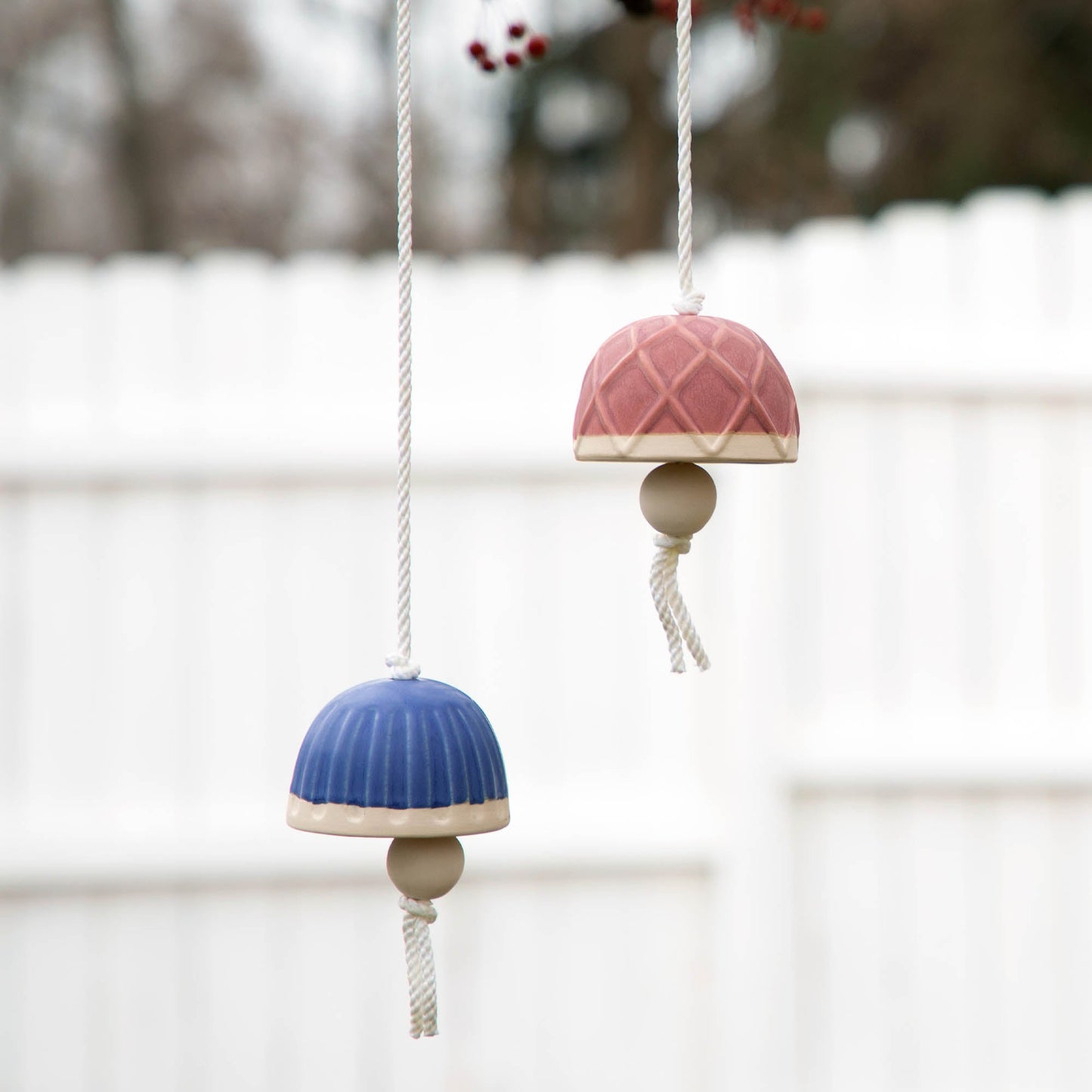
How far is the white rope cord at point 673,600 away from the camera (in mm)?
851

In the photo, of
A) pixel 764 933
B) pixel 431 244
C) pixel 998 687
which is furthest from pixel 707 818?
pixel 431 244

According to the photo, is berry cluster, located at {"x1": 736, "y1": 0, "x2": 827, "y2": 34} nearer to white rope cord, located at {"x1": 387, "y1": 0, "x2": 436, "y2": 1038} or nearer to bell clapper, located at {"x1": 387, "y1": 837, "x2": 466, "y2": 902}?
white rope cord, located at {"x1": 387, "y1": 0, "x2": 436, "y2": 1038}

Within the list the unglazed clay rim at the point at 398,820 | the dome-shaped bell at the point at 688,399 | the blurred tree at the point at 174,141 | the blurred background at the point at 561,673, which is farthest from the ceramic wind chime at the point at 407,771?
the blurred tree at the point at 174,141

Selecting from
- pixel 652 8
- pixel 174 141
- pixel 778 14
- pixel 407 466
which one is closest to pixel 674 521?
pixel 407 466

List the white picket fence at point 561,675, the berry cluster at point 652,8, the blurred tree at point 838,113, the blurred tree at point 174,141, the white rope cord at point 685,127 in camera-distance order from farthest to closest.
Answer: the blurred tree at point 174,141, the blurred tree at point 838,113, the white picket fence at point 561,675, the berry cluster at point 652,8, the white rope cord at point 685,127

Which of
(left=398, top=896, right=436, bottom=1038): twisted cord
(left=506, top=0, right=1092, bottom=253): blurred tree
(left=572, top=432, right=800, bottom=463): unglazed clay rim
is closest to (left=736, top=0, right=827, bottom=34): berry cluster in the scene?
(left=572, top=432, right=800, bottom=463): unglazed clay rim

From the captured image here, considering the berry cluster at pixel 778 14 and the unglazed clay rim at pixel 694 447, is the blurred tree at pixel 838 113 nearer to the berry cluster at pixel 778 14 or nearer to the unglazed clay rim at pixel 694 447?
the berry cluster at pixel 778 14

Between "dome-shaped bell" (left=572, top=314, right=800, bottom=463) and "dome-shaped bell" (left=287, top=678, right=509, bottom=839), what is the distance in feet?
0.64

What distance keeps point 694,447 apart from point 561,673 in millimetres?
1401

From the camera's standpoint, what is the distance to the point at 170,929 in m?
2.18

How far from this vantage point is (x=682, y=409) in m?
0.82

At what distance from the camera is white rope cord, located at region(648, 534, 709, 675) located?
85cm

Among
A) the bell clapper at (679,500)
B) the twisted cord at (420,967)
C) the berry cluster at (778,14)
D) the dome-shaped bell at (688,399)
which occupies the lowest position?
the twisted cord at (420,967)

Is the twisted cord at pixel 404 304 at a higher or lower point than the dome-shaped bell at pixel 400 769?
higher
